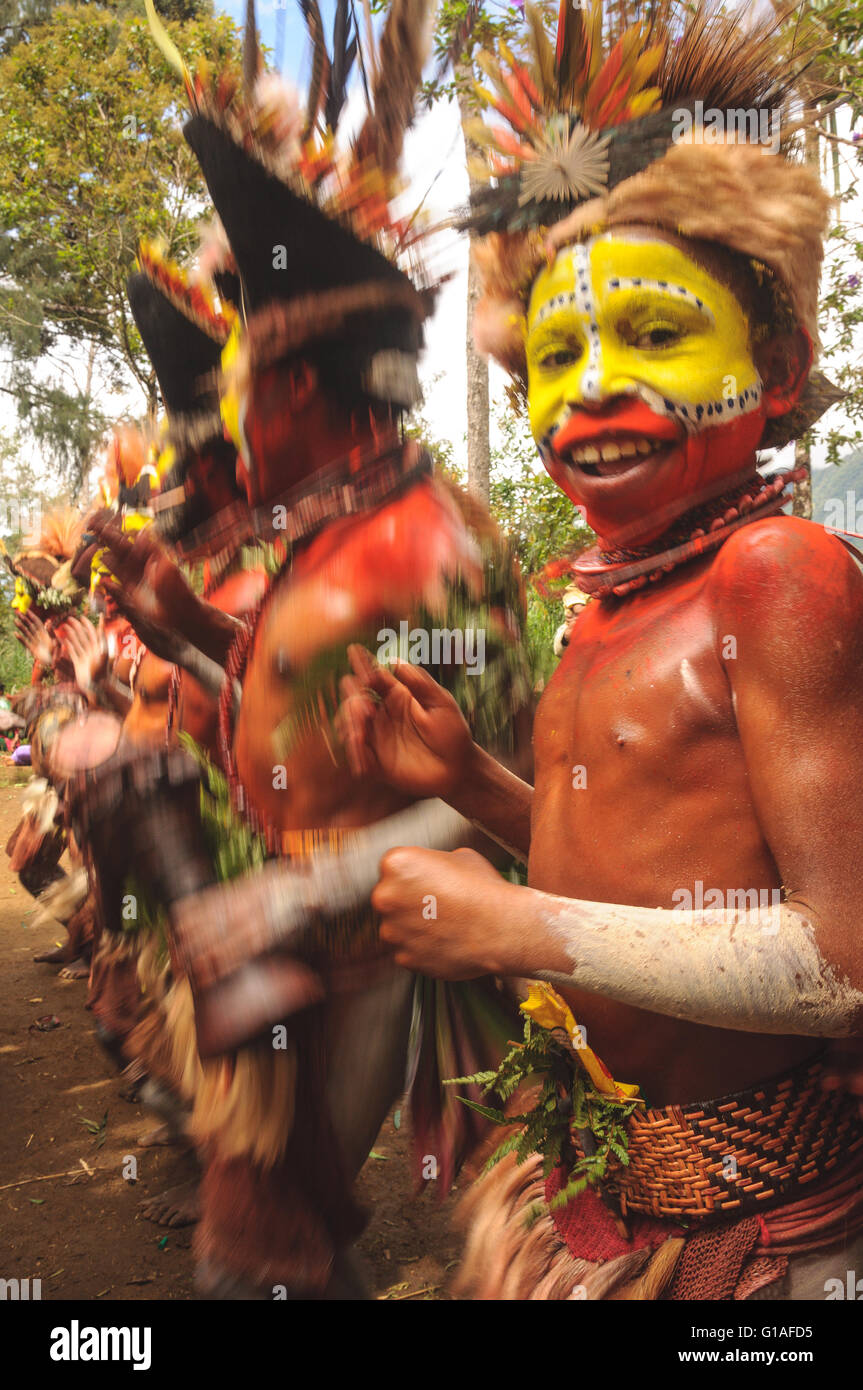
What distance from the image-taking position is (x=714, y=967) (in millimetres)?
1049

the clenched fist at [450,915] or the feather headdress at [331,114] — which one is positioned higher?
the feather headdress at [331,114]

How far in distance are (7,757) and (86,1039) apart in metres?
9.58

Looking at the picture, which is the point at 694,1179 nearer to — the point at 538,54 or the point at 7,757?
the point at 538,54

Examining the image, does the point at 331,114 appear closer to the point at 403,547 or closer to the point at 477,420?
the point at 403,547

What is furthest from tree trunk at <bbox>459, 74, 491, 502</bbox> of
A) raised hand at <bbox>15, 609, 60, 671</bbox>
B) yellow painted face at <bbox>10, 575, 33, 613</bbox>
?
yellow painted face at <bbox>10, 575, 33, 613</bbox>

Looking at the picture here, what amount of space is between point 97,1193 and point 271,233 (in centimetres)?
335

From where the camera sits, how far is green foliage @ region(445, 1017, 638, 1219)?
132 cm

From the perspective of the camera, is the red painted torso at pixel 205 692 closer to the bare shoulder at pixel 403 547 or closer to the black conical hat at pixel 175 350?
the black conical hat at pixel 175 350

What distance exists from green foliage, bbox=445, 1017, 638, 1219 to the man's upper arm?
1.51ft

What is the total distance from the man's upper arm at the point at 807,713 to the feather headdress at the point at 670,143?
0.39 m

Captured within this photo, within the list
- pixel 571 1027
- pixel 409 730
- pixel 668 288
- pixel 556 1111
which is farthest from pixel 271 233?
pixel 556 1111

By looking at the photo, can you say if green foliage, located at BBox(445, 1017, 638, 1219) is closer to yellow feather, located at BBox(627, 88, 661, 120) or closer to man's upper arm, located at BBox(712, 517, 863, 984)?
man's upper arm, located at BBox(712, 517, 863, 984)

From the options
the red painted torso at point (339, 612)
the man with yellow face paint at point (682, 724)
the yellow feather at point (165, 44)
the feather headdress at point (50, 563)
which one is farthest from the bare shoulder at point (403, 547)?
the feather headdress at point (50, 563)

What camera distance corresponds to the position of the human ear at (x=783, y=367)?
4.33 ft
